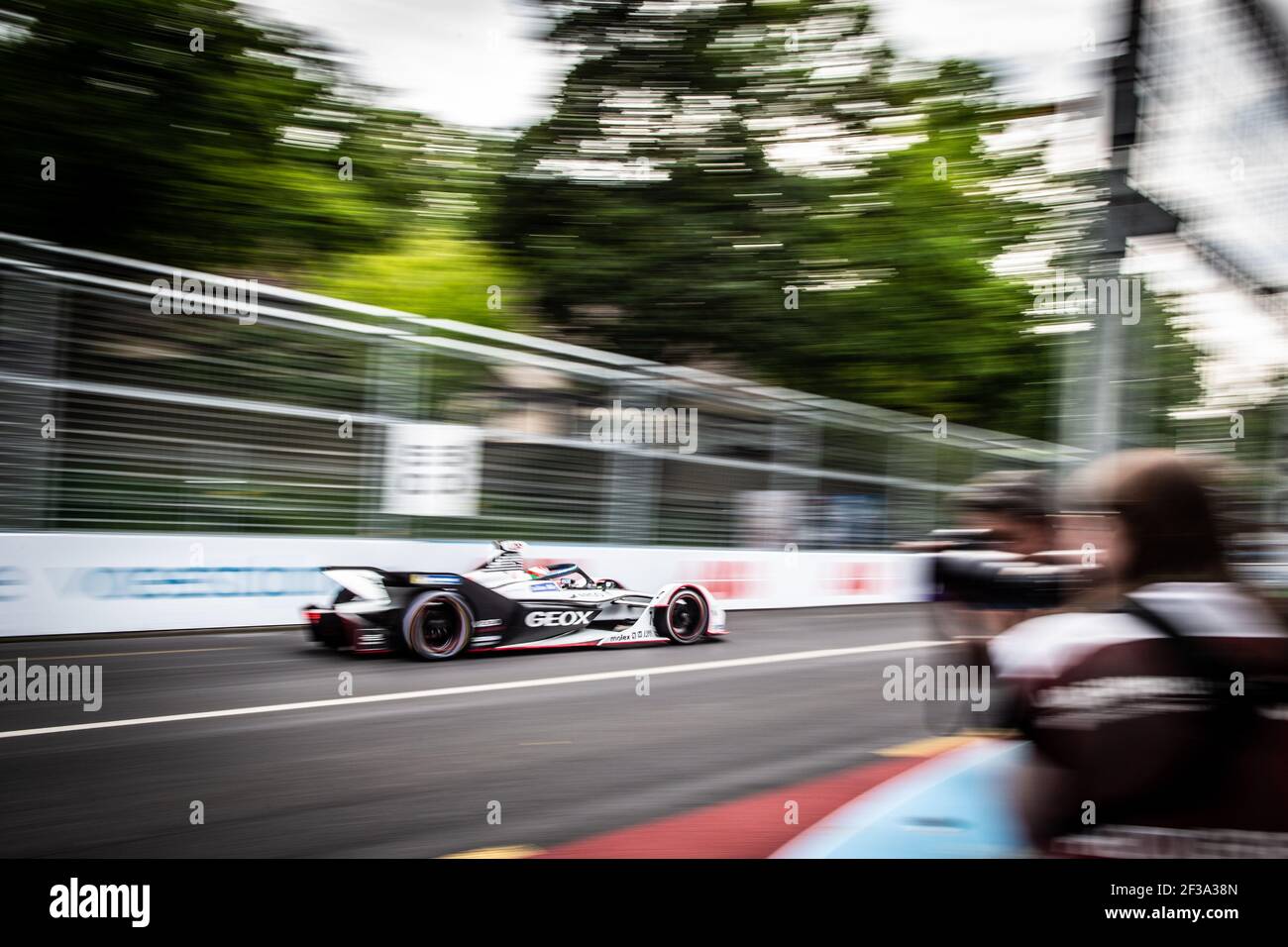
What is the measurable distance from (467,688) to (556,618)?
5.16 feet

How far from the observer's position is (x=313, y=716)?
5.39 metres

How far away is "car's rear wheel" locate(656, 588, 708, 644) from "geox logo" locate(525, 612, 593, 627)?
0.93 m

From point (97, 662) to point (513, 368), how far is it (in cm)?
495

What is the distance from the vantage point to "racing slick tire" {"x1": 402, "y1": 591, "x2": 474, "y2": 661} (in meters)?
7.03

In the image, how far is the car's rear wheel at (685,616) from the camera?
28.9 feet

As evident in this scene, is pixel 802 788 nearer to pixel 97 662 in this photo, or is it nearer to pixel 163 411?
pixel 97 662

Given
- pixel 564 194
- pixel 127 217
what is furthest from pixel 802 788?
pixel 564 194

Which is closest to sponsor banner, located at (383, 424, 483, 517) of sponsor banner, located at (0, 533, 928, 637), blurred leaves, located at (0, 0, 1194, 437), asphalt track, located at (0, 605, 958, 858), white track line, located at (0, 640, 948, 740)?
sponsor banner, located at (0, 533, 928, 637)

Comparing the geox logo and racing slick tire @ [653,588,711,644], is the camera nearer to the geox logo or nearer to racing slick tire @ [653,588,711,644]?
the geox logo

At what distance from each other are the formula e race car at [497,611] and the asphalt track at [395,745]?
0.56 feet

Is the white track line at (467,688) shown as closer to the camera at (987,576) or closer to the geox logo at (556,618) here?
the camera at (987,576)

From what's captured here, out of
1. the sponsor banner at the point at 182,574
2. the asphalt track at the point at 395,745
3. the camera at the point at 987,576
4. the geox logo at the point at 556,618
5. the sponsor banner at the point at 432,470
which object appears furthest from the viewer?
the sponsor banner at the point at 432,470

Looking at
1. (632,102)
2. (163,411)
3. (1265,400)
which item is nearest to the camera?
(1265,400)

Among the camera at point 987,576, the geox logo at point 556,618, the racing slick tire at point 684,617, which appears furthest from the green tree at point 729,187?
the camera at point 987,576
